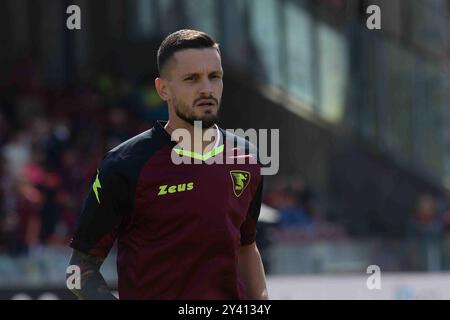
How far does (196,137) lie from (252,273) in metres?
0.53

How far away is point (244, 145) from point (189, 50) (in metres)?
0.46

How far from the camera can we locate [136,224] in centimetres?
367

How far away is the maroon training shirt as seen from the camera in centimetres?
362

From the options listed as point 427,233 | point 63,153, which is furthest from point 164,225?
point 427,233

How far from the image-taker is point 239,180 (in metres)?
3.80

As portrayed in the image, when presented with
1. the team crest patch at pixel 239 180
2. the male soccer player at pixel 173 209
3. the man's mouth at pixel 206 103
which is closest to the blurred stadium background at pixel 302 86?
the team crest patch at pixel 239 180

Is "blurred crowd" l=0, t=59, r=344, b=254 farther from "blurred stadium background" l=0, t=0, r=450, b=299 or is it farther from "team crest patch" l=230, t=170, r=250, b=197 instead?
"team crest patch" l=230, t=170, r=250, b=197

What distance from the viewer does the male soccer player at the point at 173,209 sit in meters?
A: 3.62

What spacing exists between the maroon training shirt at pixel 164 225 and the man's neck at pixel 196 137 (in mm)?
56

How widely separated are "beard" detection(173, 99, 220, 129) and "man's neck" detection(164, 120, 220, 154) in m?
0.04

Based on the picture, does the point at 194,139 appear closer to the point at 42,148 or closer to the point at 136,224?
the point at 136,224

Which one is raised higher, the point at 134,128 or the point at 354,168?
the point at 134,128

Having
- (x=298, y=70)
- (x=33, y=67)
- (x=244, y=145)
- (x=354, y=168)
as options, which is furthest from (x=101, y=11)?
(x=244, y=145)

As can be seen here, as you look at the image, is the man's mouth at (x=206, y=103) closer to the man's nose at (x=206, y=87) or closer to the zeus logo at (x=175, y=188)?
the man's nose at (x=206, y=87)
